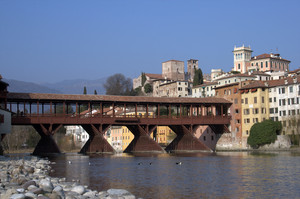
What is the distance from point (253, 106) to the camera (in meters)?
62.7

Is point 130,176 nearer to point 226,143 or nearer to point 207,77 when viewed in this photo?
point 226,143

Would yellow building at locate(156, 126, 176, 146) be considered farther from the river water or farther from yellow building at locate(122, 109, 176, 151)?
the river water

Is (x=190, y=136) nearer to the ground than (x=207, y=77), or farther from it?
nearer to the ground

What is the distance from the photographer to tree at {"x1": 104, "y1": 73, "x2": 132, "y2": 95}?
420 feet

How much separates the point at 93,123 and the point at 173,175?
29.7 m

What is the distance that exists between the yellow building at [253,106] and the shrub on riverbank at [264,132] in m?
2.15

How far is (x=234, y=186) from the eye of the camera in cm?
2119

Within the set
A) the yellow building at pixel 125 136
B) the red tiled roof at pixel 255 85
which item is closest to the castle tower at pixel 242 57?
the yellow building at pixel 125 136

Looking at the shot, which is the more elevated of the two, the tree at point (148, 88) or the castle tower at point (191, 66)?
the castle tower at point (191, 66)

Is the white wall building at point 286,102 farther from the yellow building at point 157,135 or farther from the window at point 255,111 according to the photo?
the yellow building at point 157,135

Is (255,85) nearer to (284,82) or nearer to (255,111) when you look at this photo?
(255,111)

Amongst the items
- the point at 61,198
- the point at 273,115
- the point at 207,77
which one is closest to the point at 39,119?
the point at 273,115

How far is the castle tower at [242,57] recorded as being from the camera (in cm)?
11598

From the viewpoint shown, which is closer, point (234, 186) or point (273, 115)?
point (234, 186)
